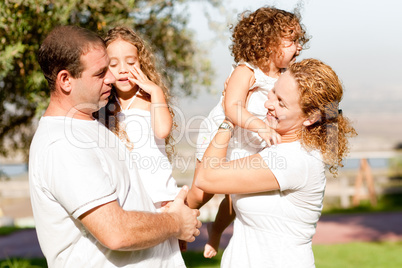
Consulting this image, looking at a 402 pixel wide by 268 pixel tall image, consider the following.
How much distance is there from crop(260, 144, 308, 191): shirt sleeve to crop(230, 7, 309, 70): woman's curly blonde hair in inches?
33.7

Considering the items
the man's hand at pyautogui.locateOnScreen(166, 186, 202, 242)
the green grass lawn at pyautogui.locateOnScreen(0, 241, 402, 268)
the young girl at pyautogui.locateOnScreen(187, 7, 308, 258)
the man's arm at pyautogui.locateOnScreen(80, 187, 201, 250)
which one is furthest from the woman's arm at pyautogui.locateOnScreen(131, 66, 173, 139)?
the green grass lawn at pyautogui.locateOnScreen(0, 241, 402, 268)

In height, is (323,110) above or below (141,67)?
below

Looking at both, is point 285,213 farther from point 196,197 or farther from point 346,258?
point 346,258

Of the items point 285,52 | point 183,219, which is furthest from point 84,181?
point 285,52

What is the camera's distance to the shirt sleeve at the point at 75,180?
192cm

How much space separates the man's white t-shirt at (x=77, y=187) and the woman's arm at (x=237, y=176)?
0.38 metres

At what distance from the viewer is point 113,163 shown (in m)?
2.14

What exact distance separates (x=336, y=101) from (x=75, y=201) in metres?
1.49

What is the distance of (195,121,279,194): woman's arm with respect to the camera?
2.42m

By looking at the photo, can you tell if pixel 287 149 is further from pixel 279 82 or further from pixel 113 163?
pixel 113 163

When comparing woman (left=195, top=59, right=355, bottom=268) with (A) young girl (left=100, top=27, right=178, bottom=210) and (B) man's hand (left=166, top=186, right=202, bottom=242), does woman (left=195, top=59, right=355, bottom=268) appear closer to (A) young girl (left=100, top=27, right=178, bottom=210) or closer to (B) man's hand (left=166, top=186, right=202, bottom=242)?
(B) man's hand (left=166, top=186, right=202, bottom=242)

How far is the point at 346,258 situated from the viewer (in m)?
7.94

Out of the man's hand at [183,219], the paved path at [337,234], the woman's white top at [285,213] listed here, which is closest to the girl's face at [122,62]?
the man's hand at [183,219]

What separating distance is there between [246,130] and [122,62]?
0.93 m
